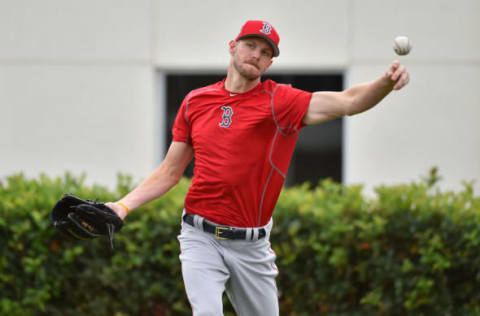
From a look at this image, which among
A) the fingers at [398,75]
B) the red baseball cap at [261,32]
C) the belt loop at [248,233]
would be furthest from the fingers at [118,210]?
the fingers at [398,75]

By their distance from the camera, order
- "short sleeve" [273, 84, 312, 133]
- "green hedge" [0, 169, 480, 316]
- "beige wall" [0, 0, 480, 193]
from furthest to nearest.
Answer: "beige wall" [0, 0, 480, 193], "green hedge" [0, 169, 480, 316], "short sleeve" [273, 84, 312, 133]

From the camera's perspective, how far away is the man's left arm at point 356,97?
142 inches

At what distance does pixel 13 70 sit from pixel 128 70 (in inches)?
61.5

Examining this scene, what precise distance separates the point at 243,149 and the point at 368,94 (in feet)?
2.74

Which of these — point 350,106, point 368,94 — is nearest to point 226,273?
point 350,106

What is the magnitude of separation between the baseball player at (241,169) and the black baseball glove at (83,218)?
6.5 inches

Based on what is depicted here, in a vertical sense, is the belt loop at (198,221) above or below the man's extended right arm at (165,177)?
below

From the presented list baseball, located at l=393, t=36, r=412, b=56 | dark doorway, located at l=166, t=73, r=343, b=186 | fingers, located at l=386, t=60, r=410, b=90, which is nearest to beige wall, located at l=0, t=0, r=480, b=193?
dark doorway, located at l=166, t=73, r=343, b=186

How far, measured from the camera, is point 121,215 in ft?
14.0

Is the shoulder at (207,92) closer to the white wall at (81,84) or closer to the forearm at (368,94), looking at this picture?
the forearm at (368,94)

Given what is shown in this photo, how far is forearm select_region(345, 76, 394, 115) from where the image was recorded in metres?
3.73

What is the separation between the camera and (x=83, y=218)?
13.5 ft

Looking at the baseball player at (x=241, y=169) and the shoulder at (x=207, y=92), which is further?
the shoulder at (x=207, y=92)

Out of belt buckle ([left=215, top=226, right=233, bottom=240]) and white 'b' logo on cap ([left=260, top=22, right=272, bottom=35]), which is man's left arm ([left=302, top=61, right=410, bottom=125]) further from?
belt buckle ([left=215, top=226, right=233, bottom=240])
